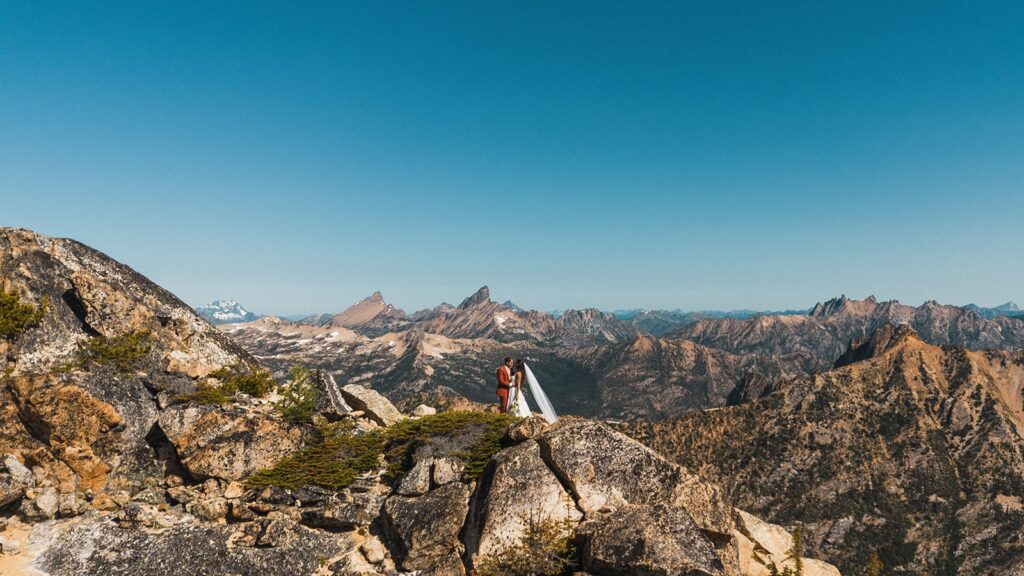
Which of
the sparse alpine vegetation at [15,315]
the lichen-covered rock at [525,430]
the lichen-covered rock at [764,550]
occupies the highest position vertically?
the sparse alpine vegetation at [15,315]

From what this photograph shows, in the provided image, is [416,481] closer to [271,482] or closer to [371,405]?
[271,482]

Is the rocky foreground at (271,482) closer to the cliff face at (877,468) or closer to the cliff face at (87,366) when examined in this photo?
the cliff face at (87,366)

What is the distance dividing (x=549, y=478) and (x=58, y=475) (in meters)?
17.5

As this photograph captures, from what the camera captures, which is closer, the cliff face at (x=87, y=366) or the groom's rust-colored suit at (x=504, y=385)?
the cliff face at (x=87, y=366)

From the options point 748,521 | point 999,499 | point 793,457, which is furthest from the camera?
point 793,457

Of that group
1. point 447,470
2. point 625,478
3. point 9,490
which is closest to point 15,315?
point 9,490

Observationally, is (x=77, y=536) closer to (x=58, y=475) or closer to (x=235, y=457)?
(x=58, y=475)

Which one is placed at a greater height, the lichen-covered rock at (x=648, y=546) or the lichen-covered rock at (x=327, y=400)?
the lichen-covered rock at (x=327, y=400)

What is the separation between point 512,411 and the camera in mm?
24453

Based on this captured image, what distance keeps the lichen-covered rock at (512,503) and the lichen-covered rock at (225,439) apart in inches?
338

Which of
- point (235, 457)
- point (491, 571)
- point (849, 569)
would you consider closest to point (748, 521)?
point (491, 571)

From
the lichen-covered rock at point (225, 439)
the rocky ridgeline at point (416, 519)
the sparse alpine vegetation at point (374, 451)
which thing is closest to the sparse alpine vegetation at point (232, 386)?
the lichen-covered rock at point (225, 439)

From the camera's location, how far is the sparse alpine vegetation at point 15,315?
1914 centimetres

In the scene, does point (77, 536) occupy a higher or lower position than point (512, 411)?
lower
